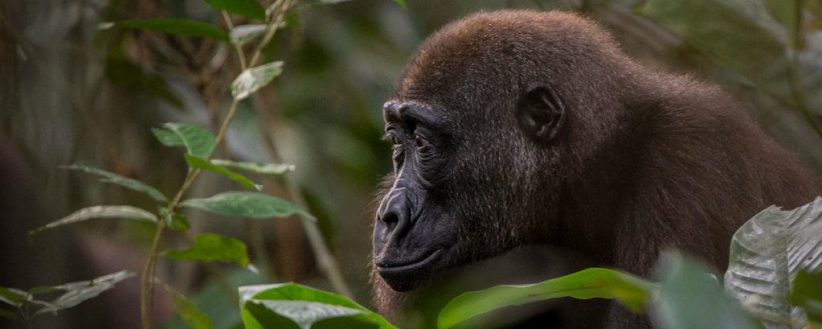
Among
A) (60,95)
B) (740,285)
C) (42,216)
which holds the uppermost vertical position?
(740,285)

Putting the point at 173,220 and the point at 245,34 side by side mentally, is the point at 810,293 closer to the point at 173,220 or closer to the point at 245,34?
the point at 173,220

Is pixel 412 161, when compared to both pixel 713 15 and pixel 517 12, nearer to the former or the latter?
pixel 517 12

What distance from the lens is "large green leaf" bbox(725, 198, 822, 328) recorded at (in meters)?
1.47

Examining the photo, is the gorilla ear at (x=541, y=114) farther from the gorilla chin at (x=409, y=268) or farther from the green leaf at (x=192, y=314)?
the green leaf at (x=192, y=314)

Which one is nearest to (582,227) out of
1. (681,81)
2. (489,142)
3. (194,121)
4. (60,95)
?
(489,142)

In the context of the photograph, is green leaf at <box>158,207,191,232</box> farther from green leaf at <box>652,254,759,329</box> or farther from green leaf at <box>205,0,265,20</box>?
green leaf at <box>652,254,759,329</box>

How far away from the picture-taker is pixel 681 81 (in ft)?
10.1

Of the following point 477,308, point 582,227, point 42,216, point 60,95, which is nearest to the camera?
point 477,308

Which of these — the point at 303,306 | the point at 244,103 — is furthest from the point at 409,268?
the point at 244,103

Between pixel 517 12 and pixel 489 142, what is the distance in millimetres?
411

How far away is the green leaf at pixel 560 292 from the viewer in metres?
1.33

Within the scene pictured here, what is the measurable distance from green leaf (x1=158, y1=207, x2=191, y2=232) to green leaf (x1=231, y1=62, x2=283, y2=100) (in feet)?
1.10

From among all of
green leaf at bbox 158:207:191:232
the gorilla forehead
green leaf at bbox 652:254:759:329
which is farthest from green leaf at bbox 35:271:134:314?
green leaf at bbox 652:254:759:329

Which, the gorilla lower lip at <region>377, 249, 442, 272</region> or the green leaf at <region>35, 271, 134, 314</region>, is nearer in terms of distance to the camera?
the green leaf at <region>35, 271, 134, 314</region>
